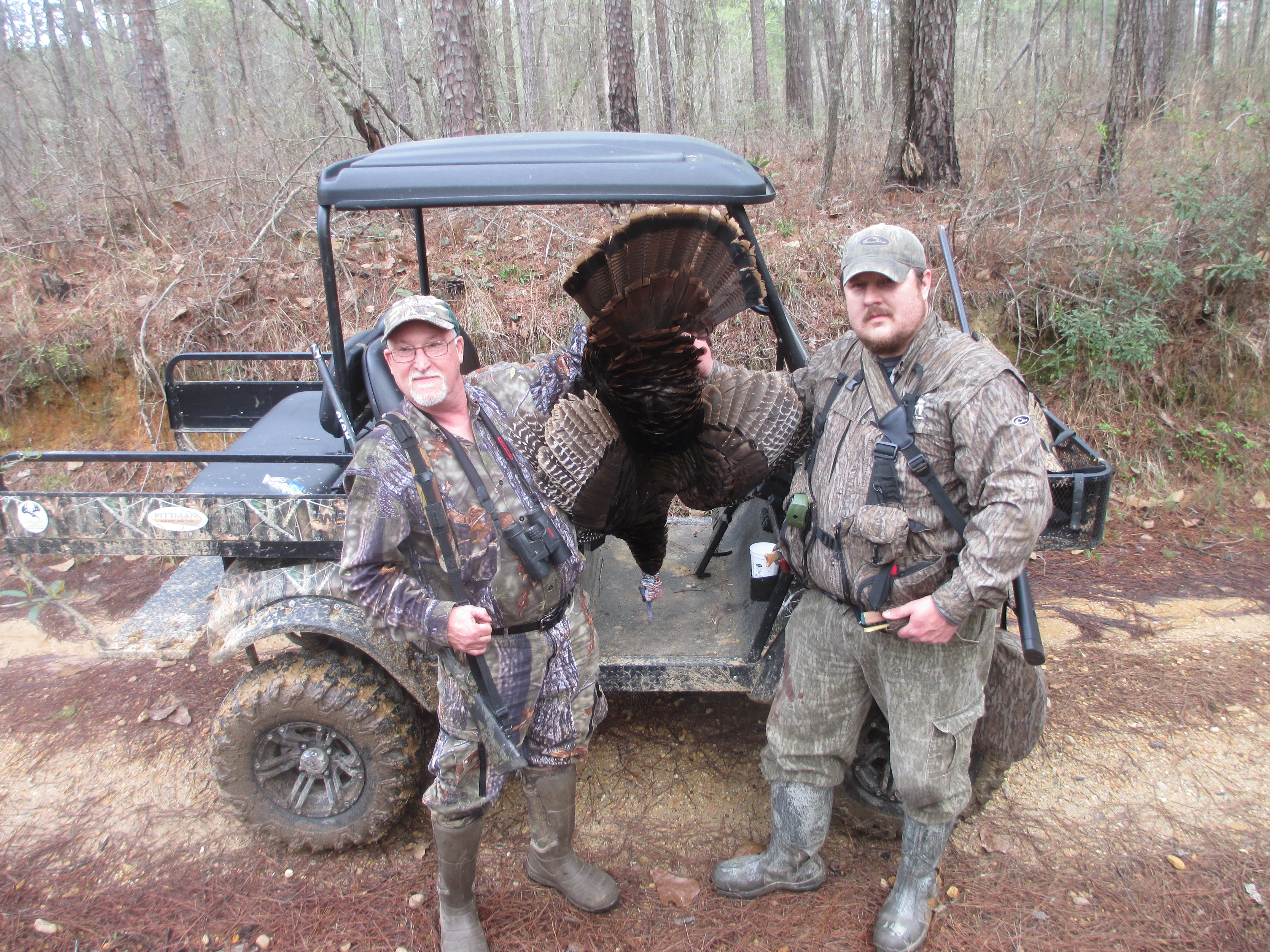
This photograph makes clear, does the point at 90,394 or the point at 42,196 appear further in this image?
the point at 42,196

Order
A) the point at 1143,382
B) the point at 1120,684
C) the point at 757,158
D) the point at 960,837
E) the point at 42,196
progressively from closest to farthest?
the point at 960,837
the point at 1120,684
the point at 757,158
the point at 1143,382
the point at 42,196

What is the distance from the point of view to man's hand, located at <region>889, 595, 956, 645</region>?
7.32 ft

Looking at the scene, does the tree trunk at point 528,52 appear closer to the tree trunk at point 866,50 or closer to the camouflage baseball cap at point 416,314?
the tree trunk at point 866,50

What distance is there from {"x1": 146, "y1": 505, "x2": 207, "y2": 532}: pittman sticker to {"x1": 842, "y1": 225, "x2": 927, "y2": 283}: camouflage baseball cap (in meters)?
2.34

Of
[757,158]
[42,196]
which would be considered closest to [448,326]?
[757,158]

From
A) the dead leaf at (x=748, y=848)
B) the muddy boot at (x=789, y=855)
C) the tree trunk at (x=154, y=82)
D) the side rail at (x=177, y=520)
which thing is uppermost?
the tree trunk at (x=154, y=82)

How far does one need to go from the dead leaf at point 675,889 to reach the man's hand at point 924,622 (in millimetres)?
1313

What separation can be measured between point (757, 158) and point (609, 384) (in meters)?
2.45

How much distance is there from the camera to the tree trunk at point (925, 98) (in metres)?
7.29

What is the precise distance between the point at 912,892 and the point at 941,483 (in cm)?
140

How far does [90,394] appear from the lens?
22.5ft

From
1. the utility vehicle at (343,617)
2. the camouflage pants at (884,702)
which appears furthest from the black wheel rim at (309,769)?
the camouflage pants at (884,702)

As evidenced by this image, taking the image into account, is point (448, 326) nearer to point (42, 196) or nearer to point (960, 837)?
point (960, 837)

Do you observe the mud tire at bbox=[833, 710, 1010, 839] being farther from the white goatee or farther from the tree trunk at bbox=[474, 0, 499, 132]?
the tree trunk at bbox=[474, 0, 499, 132]
